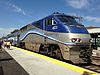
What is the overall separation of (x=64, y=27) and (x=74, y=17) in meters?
2.69

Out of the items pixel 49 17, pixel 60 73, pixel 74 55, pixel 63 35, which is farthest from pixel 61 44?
pixel 60 73

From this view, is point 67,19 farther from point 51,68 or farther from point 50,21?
point 51,68

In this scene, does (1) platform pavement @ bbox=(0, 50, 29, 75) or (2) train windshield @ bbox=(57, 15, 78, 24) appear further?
(2) train windshield @ bbox=(57, 15, 78, 24)

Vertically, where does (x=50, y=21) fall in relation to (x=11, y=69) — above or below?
above

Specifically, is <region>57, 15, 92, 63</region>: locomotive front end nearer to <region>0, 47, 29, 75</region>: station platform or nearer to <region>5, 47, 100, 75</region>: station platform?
<region>5, 47, 100, 75</region>: station platform

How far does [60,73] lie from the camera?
9.85 meters

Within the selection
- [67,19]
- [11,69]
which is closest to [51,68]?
[11,69]

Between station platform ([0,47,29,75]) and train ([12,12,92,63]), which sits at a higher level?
train ([12,12,92,63])

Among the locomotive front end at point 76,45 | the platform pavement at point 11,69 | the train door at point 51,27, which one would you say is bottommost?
the platform pavement at point 11,69

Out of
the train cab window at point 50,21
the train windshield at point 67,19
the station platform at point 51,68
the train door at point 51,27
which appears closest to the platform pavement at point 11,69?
the station platform at point 51,68

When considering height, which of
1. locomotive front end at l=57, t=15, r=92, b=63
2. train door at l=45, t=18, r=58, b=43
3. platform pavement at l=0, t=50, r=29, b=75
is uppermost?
train door at l=45, t=18, r=58, b=43

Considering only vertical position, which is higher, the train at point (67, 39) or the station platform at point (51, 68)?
the train at point (67, 39)

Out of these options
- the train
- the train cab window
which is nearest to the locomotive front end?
the train

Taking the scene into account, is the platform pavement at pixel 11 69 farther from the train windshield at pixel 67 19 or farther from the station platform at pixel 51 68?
the train windshield at pixel 67 19
